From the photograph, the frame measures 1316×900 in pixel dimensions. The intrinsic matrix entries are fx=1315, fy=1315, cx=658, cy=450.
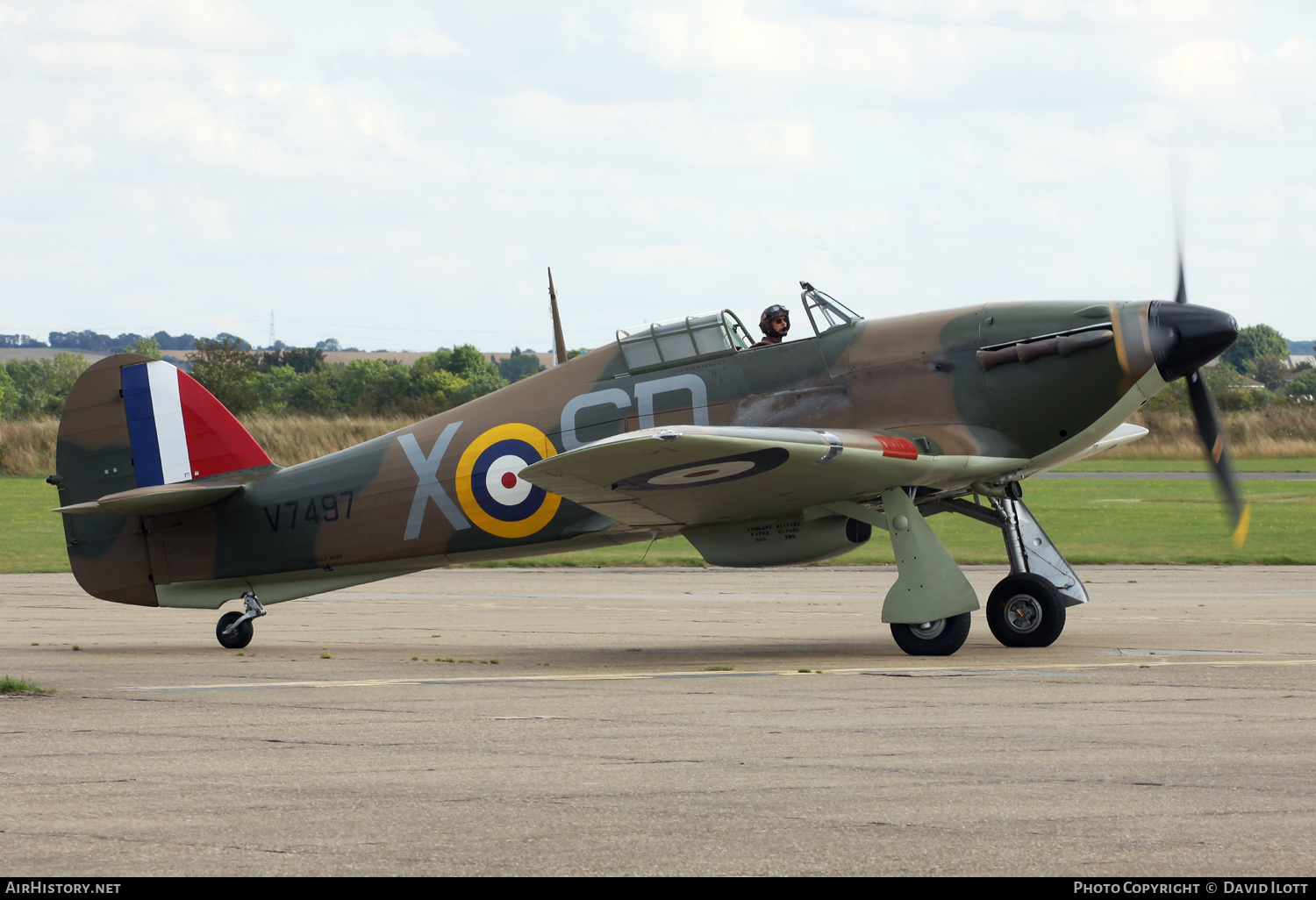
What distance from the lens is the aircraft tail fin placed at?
13.7 meters

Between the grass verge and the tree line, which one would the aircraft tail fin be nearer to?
the grass verge

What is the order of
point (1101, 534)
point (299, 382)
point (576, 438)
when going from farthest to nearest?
point (299, 382)
point (1101, 534)
point (576, 438)

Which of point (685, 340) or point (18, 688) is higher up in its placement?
point (685, 340)

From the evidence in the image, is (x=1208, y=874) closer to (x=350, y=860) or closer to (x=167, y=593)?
(x=350, y=860)

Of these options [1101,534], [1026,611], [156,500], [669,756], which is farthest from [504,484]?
[1101,534]

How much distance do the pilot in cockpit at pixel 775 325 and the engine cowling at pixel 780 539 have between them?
1622 millimetres

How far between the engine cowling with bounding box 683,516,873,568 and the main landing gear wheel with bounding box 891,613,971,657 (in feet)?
3.23

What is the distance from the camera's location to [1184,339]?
10812 mm

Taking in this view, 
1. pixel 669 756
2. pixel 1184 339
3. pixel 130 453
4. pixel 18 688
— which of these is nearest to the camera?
pixel 669 756

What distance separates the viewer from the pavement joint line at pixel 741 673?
940 cm

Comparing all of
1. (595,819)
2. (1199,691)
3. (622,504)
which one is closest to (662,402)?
(622,504)

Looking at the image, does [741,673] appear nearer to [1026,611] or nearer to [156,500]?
[1026,611]

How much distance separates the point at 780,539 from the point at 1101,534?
57.4 feet

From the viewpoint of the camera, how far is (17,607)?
1728cm
